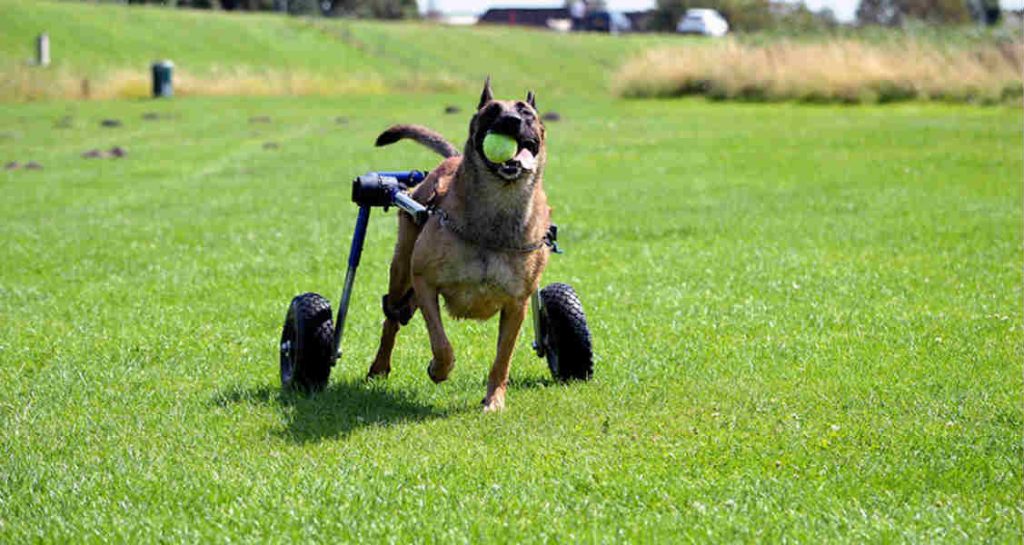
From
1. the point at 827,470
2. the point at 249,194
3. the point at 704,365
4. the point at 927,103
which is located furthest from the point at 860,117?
the point at 827,470

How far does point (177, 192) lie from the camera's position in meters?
21.0

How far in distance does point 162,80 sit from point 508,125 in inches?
1606

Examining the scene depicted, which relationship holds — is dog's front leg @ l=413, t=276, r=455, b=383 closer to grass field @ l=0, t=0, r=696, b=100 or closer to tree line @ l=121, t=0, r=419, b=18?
grass field @ l=0, t=0, r=696, b=100

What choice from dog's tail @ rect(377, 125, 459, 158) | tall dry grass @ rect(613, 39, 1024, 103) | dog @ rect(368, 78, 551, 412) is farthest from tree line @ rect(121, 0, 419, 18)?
dog @ rect(368, 78, 551, 412)

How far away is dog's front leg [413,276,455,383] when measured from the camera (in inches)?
292

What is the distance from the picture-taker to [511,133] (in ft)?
23.1

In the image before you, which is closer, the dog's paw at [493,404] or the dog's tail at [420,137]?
the dog's paw at [493,404]

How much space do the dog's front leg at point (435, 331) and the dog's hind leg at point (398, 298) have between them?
64cm

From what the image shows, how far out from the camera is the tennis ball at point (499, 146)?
23.1ft

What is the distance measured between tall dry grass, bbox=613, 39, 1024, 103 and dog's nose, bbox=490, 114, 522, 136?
32947 millimetres

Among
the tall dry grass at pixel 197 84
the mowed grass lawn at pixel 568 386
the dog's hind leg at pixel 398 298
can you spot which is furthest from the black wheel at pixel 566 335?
the tall dry grass at pixel 197 84

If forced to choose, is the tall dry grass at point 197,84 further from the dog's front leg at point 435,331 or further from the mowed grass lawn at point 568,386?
the dog's front leg at point 435,331

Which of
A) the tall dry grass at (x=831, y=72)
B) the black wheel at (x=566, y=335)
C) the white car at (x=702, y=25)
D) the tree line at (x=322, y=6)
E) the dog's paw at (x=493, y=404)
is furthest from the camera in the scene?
the white car at (x=702, y=25)

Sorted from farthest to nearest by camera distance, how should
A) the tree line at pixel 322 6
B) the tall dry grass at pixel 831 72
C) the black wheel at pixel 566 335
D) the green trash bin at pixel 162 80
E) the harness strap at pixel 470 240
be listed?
the tree line at pixel 322 6 < the green trash bin at pixel 162 80 < the tall dry grass at pixel 831 72 < the black wheel at pixel 566 335 < the harness strap at pixel 470 240
